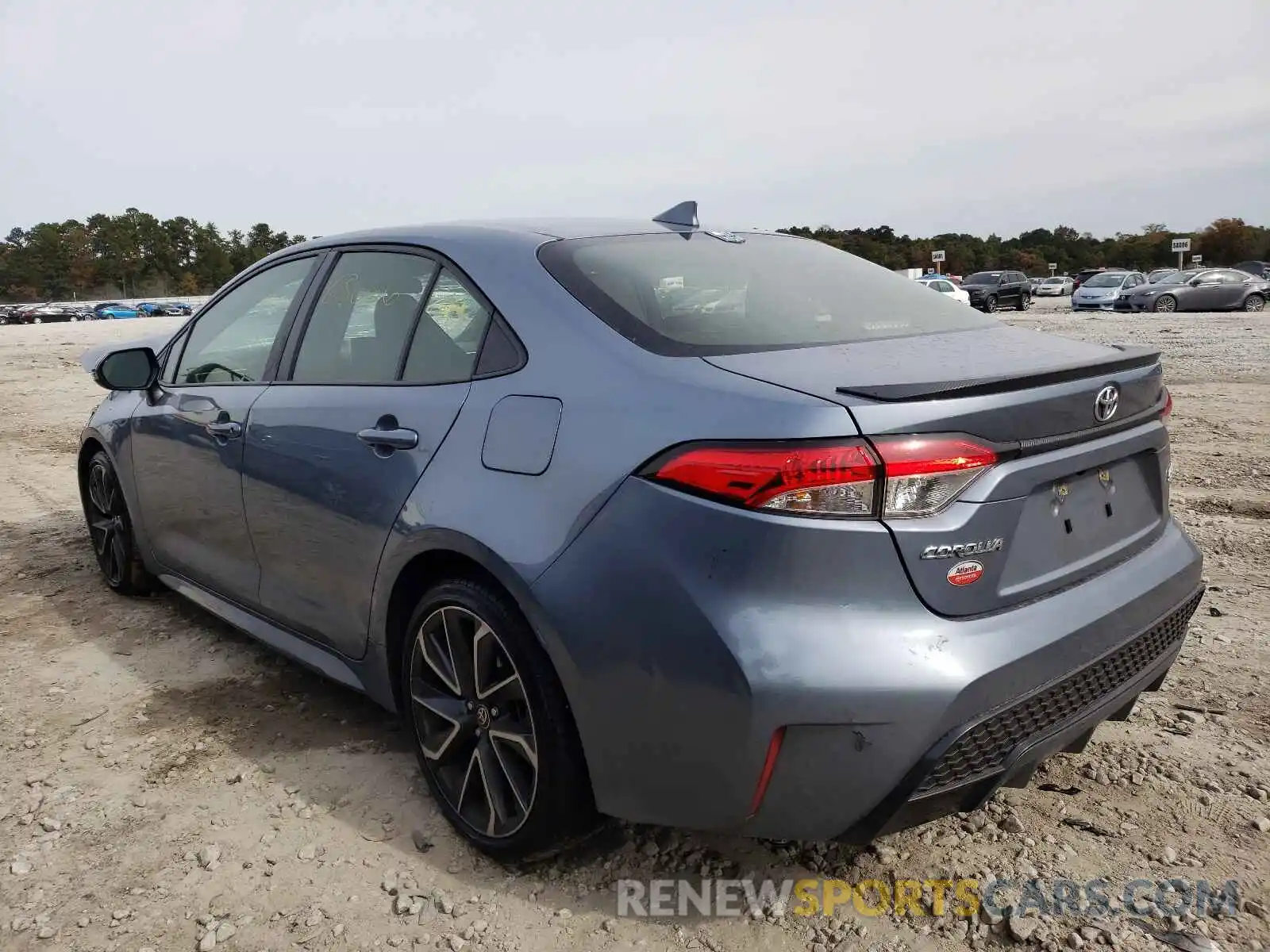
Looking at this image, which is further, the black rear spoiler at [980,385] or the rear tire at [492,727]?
the rear tire at [492,727]

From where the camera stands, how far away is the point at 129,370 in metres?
3.94

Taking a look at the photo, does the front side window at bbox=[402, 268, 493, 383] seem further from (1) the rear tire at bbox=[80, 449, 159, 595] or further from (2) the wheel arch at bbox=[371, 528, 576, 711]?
(1) the rear tire at bbox=[80, 449, 159, 595]

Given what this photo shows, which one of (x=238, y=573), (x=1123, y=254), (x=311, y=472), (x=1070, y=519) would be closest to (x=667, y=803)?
(x=1070, y=519)

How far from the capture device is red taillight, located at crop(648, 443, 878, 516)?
1.85 metres

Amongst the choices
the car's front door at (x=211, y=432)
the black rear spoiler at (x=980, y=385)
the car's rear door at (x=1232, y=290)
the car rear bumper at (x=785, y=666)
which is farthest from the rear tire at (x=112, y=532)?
the car's rear door at (x=1232, y=290)

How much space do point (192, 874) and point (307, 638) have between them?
2.71ft

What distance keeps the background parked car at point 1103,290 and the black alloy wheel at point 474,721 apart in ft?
103

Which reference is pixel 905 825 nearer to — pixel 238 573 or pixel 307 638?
pixel 307 638

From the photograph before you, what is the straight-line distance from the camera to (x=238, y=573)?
137 inches

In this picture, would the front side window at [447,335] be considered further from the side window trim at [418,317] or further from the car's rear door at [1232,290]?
the car's rear door at [1232,290]

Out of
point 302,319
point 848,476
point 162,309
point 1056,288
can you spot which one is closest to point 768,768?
point 848,476

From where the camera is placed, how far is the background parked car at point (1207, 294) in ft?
90.7

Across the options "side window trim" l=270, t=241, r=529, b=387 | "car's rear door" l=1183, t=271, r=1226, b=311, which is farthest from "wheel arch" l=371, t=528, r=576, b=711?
"car's rear door" l=1183, t=271, r=1226, b=311

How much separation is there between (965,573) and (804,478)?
386mm
